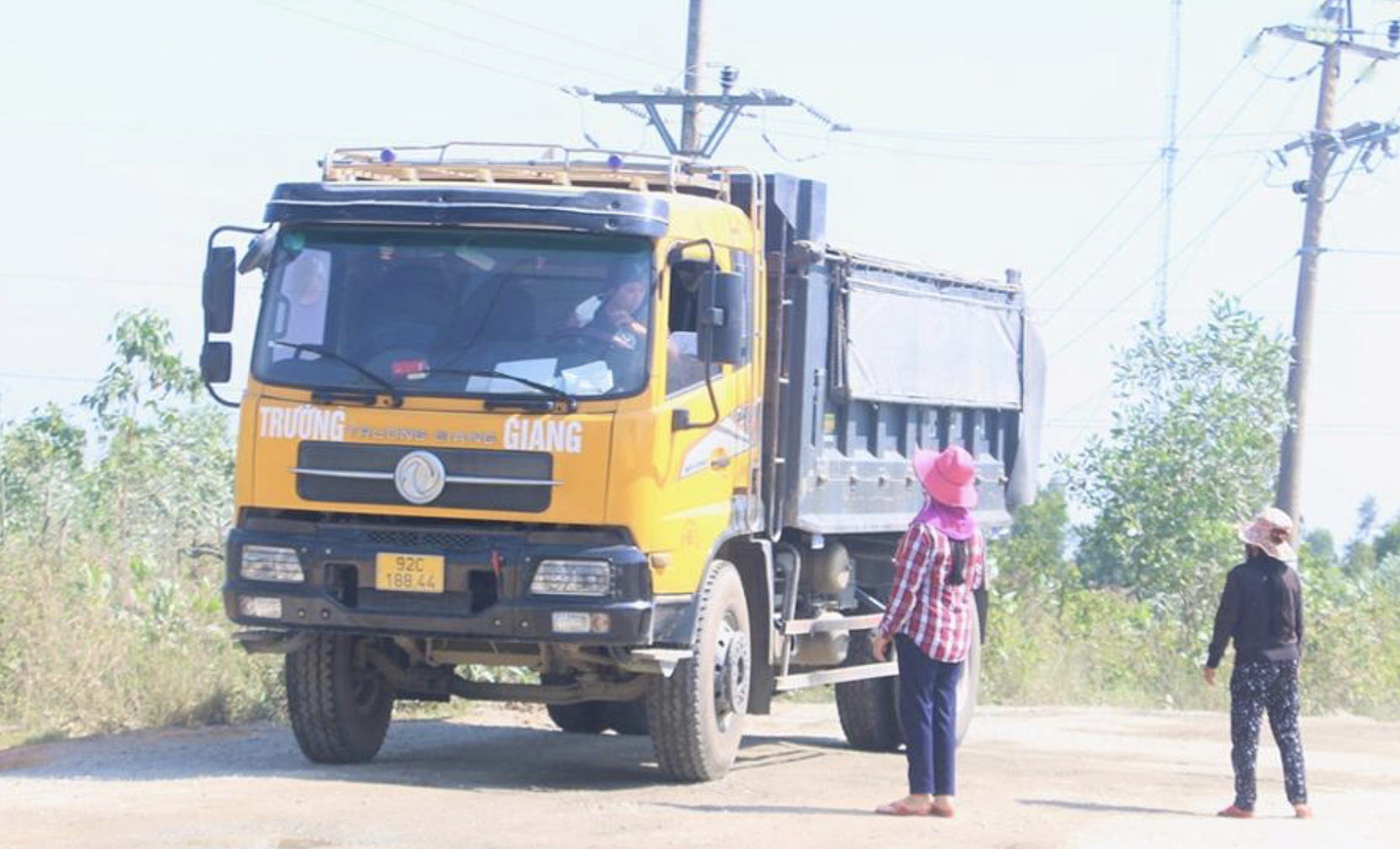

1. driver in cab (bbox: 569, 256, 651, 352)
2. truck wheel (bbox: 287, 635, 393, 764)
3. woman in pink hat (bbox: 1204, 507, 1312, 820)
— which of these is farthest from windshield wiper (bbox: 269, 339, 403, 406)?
woman in pink hat (bbox: 1204, 507, 1312, 820)

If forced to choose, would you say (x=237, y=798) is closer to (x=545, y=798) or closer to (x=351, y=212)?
(x=545, y=798)

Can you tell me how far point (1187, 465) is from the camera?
26078mm

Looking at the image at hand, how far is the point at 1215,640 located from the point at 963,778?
1930 mm

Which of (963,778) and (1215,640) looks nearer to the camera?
(1215,640)

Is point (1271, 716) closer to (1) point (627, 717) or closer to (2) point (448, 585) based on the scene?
(2) point (448, 585)

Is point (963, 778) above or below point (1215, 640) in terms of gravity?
below

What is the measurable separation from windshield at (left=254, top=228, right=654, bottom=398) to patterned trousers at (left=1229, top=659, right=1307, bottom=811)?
11.3 feet

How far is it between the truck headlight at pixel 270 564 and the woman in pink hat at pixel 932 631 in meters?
2.86

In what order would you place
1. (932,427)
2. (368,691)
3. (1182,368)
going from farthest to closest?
(1182,368) < (932,427) < (368,691)

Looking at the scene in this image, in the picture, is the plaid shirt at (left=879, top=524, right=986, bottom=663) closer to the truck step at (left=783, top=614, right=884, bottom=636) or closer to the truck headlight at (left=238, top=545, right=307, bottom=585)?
the truck step at (left=783, top=614, right=884, bottom=636)

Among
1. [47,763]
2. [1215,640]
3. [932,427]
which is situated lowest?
[47,763]

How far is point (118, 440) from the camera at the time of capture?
2416cm

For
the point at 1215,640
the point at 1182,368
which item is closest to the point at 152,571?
the point at 1215,640

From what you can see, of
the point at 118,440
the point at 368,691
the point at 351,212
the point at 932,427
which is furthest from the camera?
the point at 118,440
